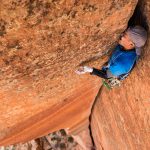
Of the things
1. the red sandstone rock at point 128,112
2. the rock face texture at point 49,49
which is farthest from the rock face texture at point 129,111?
the rock face texture at point 49,49

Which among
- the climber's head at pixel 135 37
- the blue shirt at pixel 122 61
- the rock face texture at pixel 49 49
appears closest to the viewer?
the rock face texture at pixel 49 49

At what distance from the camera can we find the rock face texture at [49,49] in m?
1.92

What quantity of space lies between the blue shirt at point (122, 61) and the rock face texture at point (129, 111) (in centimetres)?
15

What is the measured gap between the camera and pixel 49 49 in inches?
92.2

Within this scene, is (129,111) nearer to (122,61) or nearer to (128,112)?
(128,112)

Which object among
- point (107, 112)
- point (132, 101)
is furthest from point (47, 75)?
point (107, 112)

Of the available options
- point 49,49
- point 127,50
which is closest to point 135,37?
point 127,50

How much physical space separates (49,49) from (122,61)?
2.00 ft

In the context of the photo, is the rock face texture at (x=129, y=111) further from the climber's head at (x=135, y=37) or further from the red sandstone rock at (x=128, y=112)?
the climber's head at (x=135, y=37)

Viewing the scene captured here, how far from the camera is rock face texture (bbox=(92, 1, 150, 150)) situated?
2.84m

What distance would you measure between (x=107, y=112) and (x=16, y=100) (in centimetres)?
149

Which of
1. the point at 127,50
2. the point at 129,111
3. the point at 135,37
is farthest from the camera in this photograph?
the point at 129,111

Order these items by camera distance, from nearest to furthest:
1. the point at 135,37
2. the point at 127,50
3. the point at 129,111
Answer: the point at 135,37
the point at 127,50
the point at 129,111

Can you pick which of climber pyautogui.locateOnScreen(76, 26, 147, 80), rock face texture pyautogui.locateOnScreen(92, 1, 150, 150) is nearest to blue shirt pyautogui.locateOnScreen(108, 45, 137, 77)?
climber pyautogui.locateOnScreen(76, 26, 147, 80)
